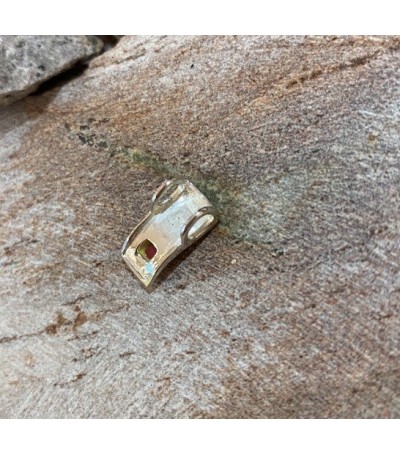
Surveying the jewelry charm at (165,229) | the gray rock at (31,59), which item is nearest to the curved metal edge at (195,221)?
the jewelry charm at (165,229)

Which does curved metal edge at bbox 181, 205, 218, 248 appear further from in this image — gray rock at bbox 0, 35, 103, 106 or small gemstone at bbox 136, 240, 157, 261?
gray rock at bbox 0, 35, 103, 106

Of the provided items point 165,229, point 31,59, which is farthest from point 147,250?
point 31,59

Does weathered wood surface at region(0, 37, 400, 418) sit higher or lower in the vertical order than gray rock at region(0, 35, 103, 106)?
lower

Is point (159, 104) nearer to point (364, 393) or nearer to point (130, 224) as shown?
point (130, 224)

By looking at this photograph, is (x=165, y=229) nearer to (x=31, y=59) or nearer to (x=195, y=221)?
(x=195, y=221)

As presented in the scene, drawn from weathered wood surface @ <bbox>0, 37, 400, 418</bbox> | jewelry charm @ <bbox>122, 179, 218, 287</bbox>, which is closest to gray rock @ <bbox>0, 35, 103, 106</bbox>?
weathered wood surface @ <bbox>0, 37, 400, 418</bbox>

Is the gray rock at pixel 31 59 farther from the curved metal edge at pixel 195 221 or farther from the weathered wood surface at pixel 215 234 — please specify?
the curved metal edge at pixel 195 221
